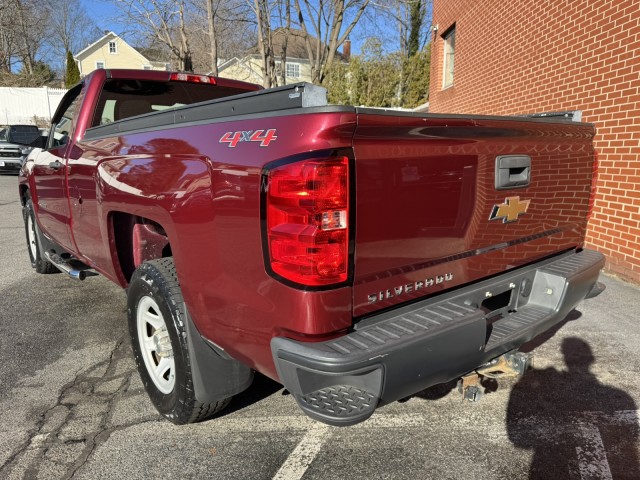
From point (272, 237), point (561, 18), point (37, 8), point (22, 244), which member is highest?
point (37, 8)

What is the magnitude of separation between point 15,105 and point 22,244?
1367 inches

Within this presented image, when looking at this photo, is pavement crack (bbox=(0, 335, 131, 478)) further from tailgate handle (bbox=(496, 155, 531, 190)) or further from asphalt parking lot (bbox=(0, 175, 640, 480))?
tailgate handle (bbox=(496, 155, 531, 190))

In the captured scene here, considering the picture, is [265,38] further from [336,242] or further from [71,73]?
[71,73]

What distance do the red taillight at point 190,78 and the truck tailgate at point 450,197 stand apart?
277 centimetres

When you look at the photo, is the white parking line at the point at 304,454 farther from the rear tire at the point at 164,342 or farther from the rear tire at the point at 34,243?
the rear tire at the point at 34,243

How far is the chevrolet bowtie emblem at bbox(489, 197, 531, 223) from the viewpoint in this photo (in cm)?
242

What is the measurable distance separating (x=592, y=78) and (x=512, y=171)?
4173mm

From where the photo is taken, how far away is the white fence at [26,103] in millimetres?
35241

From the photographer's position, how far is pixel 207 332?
2.30 m

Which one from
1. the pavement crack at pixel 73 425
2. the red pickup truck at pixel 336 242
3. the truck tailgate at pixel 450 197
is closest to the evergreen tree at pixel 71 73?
the pavement crack at pixel 73 425

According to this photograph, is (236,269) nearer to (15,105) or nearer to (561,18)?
(561,18)

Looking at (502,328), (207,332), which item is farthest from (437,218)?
(207,332)

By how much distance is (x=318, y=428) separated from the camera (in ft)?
9.06

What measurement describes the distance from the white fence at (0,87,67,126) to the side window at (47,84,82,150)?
35.6m
